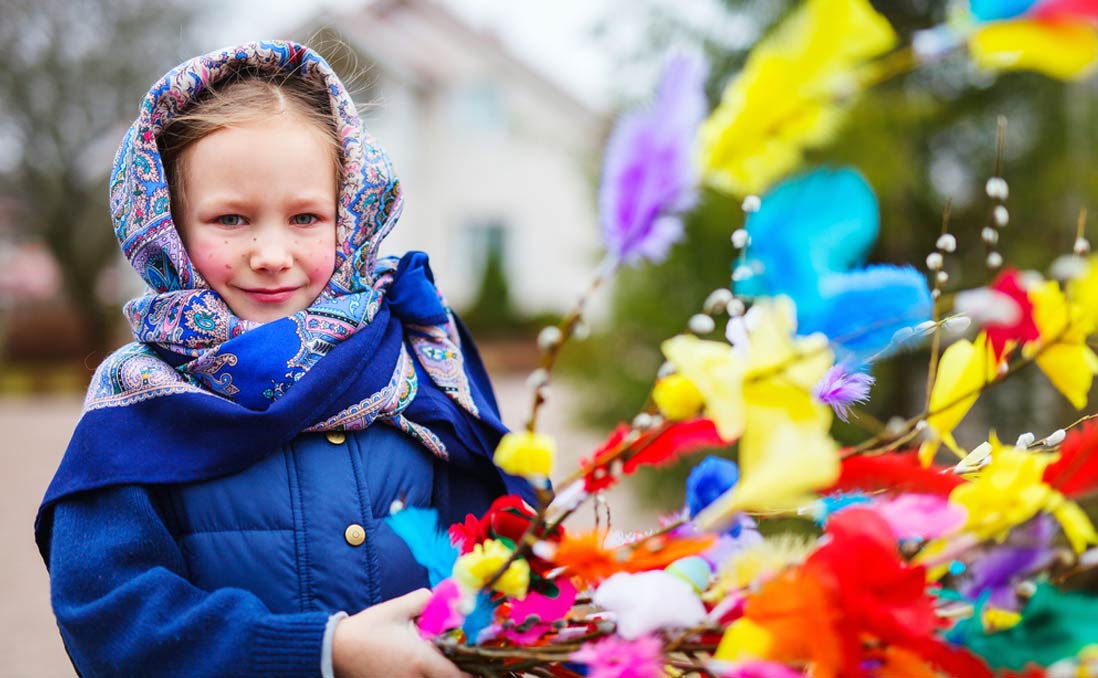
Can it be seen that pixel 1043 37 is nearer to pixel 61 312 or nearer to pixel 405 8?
pixel 61 312

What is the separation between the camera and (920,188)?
5754 mm

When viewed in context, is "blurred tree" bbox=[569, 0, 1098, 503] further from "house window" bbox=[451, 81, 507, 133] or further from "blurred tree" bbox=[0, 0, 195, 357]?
"house window" bbox=[451, 81, 507, 133]

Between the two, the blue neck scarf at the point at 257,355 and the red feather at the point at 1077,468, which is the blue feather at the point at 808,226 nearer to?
the red feather at the point at 1077,468

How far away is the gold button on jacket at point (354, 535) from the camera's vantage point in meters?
1.48

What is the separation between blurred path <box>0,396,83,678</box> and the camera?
225 inches

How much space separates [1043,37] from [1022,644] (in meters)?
0.56

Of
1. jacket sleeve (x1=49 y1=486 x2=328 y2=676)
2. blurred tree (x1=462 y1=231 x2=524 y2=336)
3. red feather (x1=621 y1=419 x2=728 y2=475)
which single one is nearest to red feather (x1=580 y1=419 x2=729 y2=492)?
red feather (x1=621 y1=419 x2=728 y2=475)

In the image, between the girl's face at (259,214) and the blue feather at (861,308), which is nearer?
the blue feather at (861,308)

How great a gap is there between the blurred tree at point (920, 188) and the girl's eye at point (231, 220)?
3916 mm

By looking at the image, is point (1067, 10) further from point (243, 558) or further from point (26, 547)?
point (26, 547)

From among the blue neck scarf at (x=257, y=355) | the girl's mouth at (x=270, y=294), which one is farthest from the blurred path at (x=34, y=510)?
the girl's mouth at (x=270, y=294)

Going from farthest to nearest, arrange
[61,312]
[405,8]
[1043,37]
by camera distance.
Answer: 1. [405,8]
2. [61,312]
3. [1043,37]

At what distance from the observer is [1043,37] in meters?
0.86

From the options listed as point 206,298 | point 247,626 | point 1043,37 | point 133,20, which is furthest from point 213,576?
point 133,20
